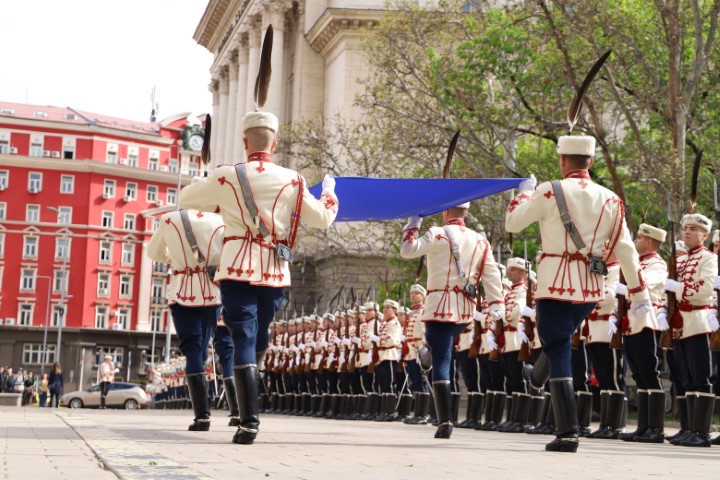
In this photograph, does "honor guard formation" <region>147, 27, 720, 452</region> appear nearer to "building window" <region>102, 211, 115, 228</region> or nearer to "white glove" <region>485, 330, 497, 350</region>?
"white glove" <region>485, 330, 497, 350</region>

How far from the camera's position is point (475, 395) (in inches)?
598

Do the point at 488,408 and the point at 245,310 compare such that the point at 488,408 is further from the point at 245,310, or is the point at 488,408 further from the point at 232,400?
the point at 245,310

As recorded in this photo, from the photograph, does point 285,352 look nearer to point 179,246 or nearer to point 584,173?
point 179,246

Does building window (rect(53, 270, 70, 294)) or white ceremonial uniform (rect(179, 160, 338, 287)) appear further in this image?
building window (rect(53, 270, 70, 294))

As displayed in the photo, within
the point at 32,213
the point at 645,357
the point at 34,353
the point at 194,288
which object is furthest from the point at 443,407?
the point at 32,213

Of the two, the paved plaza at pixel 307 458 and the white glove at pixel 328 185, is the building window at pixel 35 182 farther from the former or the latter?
the white glove at pixel 328 185

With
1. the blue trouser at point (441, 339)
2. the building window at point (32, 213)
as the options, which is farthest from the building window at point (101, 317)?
the blue trouser at point (441, 339)

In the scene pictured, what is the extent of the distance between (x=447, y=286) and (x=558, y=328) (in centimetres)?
239

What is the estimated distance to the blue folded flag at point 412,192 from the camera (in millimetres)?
11883

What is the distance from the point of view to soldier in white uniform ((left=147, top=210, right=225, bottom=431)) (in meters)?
10.9

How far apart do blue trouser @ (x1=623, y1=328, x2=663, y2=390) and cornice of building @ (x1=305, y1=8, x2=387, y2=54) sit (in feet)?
131

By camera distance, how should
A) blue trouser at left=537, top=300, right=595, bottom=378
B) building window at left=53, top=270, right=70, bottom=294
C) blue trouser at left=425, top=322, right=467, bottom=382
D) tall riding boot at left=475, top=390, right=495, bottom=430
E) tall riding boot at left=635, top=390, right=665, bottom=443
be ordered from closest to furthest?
blue trouser at left=537, top=300, right=595, bottom=378 < blue trouser at left=425, top=322, right=467, bottom=382 < tall riding boot at left=635, top=390, right=665, bottom=443 < tall riding boot at left=475, top=390, right=495, bottom=430 < building window at left=53, top=270, right=70, bottom=294

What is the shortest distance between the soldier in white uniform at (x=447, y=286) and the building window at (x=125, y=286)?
81579mm

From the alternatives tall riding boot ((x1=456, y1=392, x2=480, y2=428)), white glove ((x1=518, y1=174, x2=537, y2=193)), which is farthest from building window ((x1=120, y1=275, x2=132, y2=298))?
white glove ((x1=518, y1=174, x2=537, y2=193))
